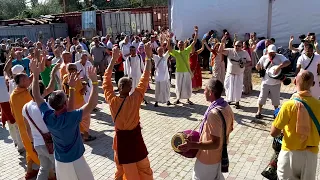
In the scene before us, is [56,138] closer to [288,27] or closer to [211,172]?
[211,172]

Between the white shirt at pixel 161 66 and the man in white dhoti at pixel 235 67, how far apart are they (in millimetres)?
1778

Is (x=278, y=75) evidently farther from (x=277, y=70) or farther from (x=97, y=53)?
(x=97, y=53)

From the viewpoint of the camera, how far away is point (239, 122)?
323 inches

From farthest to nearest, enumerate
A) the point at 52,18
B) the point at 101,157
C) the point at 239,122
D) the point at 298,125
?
1. the point at 52,18
2. the point at 239,122
3. the point at 101,157
4. the point at 298,125

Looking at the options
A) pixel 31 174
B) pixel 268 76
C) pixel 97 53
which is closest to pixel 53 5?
pixel 97 53

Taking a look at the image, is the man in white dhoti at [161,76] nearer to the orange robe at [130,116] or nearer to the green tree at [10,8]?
the orange robe at [130,116]

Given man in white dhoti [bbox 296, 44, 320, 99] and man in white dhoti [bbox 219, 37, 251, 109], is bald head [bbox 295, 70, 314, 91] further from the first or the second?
man in white dhoti [bbox 219, 37, 251, 109]

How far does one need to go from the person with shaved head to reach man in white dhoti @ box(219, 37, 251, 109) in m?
4.82

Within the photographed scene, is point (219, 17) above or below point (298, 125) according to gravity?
above

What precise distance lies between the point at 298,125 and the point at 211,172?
3.80 feet

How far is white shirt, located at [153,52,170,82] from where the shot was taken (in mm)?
9539

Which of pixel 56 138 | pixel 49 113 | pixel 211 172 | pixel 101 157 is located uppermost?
pixel 49 113

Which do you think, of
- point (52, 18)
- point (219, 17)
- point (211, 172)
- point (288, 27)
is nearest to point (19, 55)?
point (211, 172)

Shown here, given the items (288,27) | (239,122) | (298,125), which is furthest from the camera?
(288,27)
